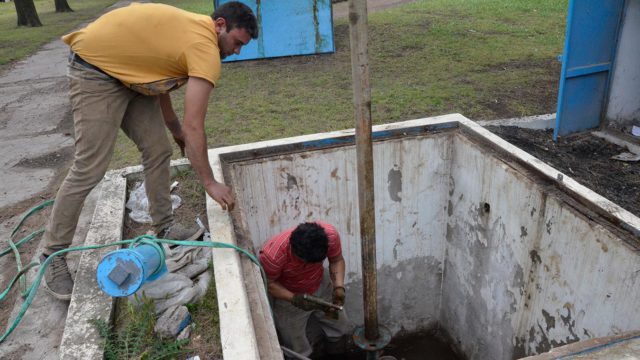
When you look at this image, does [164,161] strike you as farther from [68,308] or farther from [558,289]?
[558,289]

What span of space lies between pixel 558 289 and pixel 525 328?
528 millimetres

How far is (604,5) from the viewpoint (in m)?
5.06

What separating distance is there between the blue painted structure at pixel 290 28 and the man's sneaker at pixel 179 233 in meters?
5.89

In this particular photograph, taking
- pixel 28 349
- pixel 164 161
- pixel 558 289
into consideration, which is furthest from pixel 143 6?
pixel 558 289

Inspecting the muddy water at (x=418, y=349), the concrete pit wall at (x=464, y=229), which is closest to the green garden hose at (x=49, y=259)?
the concrete pit wall at (x=464, y=229)

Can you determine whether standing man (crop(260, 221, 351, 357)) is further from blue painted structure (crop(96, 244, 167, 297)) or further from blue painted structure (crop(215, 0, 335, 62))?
blue painted structure (crop(215, 0, 335, 62))

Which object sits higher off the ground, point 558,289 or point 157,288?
point 157,288

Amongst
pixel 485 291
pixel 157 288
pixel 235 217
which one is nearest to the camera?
pixel 157 288

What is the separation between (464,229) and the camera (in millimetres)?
4066

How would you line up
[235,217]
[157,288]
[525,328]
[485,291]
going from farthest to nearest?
1. [485,291]
2. [525,328]
3. [235,217]
4. [157,288]

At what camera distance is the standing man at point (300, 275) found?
118 inches

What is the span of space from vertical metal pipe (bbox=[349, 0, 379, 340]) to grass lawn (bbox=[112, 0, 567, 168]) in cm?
292

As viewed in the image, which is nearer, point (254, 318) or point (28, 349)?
point (254, 318)

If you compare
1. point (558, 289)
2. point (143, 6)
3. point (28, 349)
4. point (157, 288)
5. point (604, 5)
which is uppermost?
point (143, 6)
